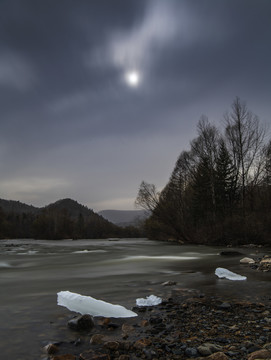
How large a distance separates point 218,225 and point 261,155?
31.8 feet

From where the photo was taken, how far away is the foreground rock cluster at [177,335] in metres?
3.45

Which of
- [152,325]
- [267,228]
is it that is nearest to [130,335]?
[152,325]

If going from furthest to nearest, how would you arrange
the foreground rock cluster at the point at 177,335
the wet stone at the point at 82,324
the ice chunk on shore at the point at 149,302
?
the ice chunk on shore at the point at 149,302 < the wet stone at the point at 82,324 < the foreground rock cluster at the point at 177,335

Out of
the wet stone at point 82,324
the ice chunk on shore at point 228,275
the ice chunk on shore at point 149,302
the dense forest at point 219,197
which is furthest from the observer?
the dense forest at point 219,197

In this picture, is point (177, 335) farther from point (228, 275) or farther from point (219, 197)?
point (219, 197)

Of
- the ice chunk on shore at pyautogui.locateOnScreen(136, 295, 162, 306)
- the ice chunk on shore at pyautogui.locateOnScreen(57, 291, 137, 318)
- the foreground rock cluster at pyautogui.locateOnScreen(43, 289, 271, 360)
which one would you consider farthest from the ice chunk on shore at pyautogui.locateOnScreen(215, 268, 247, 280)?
the ice chunk on shore at pyautogui.locateOnScreen(57, 291, 137, 318)

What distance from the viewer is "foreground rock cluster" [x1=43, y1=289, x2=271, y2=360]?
3.45 m

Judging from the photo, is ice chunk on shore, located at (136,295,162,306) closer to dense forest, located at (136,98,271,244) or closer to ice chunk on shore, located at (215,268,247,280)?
ice chunk on shore, located at (215,268,247,280)

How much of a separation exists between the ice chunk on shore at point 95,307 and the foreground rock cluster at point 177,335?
224 millimetres

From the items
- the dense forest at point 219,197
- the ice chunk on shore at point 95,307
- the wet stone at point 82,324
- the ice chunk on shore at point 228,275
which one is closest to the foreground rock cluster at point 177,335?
the wet stone at point 82,324

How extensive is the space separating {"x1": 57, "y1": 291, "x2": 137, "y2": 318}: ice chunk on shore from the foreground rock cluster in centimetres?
22

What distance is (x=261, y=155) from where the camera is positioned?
33781 millimetres

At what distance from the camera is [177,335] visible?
161 inches

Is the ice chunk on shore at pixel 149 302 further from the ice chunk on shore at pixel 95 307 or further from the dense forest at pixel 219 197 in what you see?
the dense forest at pixel 219 197
